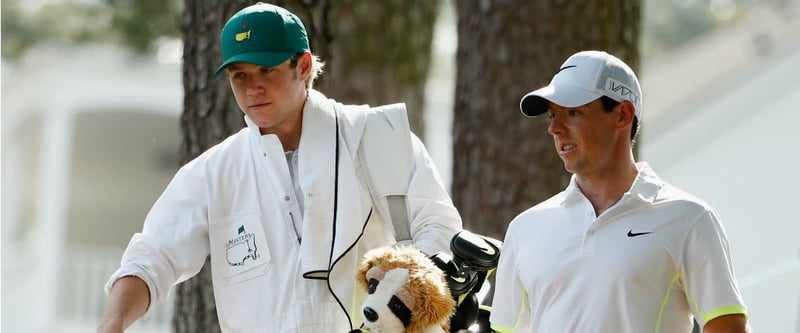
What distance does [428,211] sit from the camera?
4.89 m

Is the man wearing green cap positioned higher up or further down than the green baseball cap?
further down

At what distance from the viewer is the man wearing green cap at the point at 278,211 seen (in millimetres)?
4797

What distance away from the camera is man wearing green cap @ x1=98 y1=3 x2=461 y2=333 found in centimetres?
480

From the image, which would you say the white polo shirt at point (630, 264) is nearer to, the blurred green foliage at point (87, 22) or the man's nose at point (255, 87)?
the man's nose at point (255, 87)

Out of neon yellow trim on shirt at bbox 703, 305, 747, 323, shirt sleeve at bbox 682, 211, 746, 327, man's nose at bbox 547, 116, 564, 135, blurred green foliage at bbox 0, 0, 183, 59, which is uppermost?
man's nose at bbox 547, 116, 564, 135

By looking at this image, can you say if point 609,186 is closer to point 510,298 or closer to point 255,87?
point 510,298

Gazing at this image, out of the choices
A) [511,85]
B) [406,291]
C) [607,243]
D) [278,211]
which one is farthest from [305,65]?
[511,85]

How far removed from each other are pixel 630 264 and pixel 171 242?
62.9 inches

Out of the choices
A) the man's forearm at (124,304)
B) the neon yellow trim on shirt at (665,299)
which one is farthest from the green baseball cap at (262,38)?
the neon yellow trim on shirt at (665,299)

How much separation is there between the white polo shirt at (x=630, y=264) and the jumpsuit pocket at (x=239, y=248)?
91cm

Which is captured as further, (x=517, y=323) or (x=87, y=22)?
(x=87, y=22)

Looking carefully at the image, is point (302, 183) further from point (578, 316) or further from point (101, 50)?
point (101, 50)

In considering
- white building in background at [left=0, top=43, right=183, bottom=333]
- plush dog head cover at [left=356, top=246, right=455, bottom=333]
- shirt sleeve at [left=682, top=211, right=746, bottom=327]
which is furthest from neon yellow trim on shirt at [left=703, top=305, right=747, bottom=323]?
white building in background at [left=0, top=43, right=183, bottom=333]

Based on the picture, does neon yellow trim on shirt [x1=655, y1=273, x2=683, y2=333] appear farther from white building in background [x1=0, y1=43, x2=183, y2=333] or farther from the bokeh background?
white building in background [x1=0, y1=43, x2=183, y2=333]
